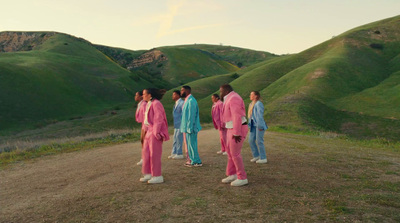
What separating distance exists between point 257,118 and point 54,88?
52279mm

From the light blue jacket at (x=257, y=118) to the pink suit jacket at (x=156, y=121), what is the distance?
12.3ft

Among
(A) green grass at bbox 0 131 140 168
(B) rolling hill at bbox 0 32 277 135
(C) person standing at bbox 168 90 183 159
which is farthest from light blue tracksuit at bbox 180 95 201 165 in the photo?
(B) rolling hill at bbox 0 32 277 135

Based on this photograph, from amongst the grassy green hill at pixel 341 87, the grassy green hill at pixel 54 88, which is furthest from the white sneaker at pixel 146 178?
the grassy green hill at pixel 54 88

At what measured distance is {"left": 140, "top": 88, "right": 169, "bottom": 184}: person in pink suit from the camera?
799cm

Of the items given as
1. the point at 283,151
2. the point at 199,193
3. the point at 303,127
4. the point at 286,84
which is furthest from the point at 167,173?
the point at 286,84

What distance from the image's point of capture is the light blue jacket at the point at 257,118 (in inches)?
408

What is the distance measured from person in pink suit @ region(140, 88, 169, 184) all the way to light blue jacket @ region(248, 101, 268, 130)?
3727mm

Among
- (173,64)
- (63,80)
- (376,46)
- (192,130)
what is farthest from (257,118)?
(173,64)

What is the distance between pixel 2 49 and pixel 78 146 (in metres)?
113

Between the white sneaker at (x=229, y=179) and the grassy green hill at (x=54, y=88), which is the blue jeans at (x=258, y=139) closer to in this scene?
the white sneaker at (x=229, y=179)

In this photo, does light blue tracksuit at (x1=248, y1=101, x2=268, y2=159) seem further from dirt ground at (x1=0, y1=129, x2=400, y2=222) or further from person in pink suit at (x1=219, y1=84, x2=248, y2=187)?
person in pink suit at (x1=219, y1=84, x2=248, y2=187)

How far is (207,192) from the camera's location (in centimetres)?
716

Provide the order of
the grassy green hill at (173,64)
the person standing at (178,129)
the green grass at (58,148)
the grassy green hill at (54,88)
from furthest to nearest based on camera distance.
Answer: the grassy green hill at (173,64) → the grassy green hill at (54,88) → the green grass at (58,148) → the person standing at (178,129)

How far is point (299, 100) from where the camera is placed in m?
35.3
